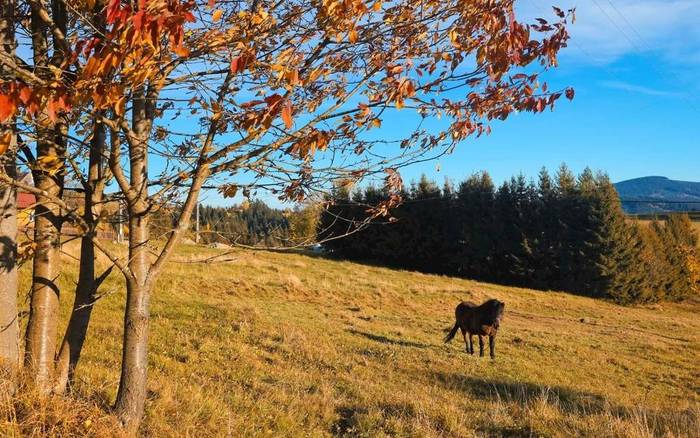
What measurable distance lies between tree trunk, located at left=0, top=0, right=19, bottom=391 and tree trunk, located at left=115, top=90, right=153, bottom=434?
3.09 feet

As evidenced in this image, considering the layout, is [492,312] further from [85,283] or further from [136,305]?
[136,305]

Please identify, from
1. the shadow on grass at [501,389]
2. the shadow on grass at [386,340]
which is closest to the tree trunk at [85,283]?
the shadow on grass at [501,389]

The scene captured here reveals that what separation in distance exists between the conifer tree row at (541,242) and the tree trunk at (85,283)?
39.4 m

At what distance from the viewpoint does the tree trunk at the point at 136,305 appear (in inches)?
157

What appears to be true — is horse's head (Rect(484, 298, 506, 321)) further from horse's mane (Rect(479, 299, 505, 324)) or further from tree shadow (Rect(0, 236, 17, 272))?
tree shadow (Rect(0, 236, 17, 272))

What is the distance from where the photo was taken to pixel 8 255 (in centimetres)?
432

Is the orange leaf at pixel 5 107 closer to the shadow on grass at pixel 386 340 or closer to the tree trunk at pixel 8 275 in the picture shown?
the tree trunk at pixel 8 275

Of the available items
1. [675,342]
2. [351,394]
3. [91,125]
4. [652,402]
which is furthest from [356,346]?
[675,342]

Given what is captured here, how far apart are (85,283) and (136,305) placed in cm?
99

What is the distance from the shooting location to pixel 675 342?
77.7ft

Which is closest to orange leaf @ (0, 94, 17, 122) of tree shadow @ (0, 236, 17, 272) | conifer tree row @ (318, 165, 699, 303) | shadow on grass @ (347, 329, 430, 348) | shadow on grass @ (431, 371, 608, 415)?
tree shadow @ (0, 236, 17, 272)

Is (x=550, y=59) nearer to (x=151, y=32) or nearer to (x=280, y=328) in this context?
(x=151, y=32)

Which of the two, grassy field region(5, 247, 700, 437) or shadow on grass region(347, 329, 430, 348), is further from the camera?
shadow on grass region(347, 329, 430, 348)

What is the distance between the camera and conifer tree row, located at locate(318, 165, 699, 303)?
4859 centimetres
